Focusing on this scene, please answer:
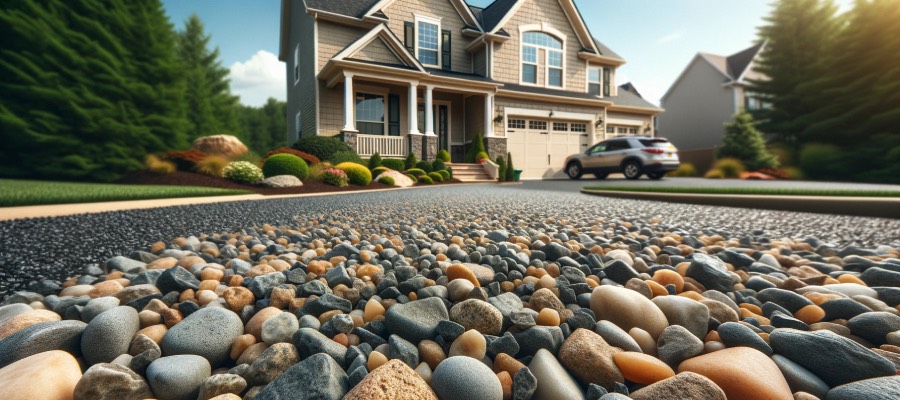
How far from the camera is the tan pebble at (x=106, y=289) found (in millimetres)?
1759

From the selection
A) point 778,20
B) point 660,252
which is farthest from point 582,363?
point 778,20

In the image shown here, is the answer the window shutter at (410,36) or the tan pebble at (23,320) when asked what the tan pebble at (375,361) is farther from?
the window shutter at (410,36)

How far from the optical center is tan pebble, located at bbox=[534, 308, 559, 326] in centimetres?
139

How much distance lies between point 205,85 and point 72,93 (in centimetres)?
1593

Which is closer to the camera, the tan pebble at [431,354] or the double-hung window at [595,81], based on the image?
the tan pebble at [431,354]

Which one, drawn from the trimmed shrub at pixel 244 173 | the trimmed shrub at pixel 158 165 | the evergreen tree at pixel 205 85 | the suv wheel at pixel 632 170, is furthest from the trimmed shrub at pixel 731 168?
the evergreen tree at pixel 205 85

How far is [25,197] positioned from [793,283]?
23.3 ft

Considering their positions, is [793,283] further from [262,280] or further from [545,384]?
[262,280]

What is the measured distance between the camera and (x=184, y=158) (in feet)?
34.4

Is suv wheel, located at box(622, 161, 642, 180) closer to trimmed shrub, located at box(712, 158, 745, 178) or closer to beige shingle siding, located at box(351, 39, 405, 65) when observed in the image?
trimmed shrub, located at box(712, 158, 745, 178)

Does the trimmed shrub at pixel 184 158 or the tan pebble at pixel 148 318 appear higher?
the trimmed shrub at pixel 184 158

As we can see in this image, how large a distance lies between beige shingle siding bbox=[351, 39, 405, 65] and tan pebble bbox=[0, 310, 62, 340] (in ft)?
38.7

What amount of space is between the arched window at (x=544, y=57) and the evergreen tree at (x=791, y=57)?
10366 mm

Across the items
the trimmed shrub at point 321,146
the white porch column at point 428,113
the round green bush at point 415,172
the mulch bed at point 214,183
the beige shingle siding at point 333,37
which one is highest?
the beige shingle siding at point 333,37
